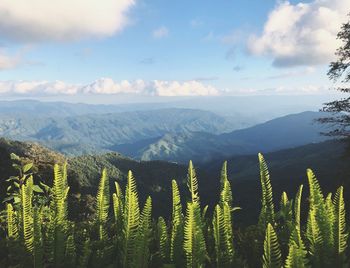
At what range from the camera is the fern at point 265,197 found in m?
3.20

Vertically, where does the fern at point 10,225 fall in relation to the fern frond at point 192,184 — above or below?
below

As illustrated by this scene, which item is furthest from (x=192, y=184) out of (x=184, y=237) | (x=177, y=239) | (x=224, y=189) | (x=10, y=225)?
(x=10, y=225)

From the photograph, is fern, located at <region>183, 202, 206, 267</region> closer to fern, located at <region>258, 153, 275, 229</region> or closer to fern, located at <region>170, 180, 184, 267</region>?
fern, located at <region>170, 180, 184, 267</region>

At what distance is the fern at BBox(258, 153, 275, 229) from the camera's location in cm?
320

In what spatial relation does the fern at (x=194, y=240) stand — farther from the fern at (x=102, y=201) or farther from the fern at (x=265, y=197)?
the fern at (x=102, y=201)

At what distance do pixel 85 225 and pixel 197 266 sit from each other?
2290mm

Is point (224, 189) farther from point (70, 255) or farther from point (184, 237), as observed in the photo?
point (70, 255)

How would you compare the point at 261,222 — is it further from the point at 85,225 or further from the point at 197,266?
the point at 85,225

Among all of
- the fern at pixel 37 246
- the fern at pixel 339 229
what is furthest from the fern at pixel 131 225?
the fern at pixel 339 229

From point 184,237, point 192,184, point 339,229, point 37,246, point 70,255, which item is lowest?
point 70,255

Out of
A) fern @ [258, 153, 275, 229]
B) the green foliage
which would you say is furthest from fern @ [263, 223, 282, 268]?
fern @ [258, 153, 275, 229]

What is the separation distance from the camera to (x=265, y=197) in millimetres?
3492

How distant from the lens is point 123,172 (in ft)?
623

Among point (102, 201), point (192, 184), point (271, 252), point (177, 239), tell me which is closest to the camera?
point (271, 252)
